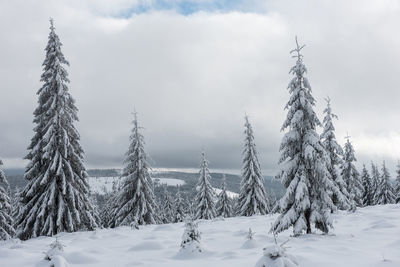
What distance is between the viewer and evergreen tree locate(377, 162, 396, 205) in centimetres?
4503

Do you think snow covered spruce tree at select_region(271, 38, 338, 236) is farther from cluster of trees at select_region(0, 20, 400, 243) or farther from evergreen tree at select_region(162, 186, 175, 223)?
evergreen tree at select_region(162, 186, 175, 223)

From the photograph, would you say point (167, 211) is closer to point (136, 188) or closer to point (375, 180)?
point (136, 188)

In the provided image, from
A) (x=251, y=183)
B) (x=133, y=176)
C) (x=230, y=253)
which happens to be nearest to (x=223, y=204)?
(x=251, y=183)

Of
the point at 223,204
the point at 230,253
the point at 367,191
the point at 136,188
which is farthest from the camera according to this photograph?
the point at 367,191

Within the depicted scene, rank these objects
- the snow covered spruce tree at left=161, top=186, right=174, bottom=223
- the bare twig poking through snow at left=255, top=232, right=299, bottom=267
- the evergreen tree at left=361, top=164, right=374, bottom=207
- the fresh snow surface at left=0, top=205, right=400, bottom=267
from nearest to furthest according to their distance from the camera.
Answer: the bare twig poking through snow at left=255, top=232, right=299, bottom=267 → the fresh snow surface at left=0, top=205, right=400, bottom=267 → the evergreen tree at left=361, top=164, right=374, bottom=207 → the snow covered spruce tree at left=161, top=186, right=174, bottom=223

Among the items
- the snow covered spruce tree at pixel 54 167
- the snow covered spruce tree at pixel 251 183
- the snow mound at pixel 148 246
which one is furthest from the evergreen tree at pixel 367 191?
the snow mound at pixel 148 246

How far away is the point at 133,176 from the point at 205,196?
15588mm

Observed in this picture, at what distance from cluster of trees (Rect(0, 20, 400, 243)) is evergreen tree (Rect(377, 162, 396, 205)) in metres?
13.0

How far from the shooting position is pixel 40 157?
19.0 m

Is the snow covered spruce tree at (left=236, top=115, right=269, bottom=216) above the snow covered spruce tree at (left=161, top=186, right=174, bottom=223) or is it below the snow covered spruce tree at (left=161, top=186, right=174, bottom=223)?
above

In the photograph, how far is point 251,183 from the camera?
109 ft

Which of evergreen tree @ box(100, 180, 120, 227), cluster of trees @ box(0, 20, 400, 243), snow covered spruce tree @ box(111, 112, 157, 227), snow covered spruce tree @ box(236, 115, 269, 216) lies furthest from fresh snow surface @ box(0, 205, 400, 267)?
evergreen tree @ box(100, 180, 120, 227)

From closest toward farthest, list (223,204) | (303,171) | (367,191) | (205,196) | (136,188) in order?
1. (303,171)
2. (136,188)
3. (205,196)
4. (223,204)
5. (367,191)

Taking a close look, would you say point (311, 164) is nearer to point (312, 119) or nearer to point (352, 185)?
Answer: point (312, 119)
